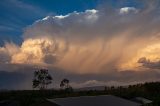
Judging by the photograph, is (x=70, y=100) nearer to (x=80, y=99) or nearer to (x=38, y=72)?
(x=80, y=99)

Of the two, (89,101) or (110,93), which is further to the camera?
(110,93)

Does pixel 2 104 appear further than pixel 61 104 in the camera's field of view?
Yes

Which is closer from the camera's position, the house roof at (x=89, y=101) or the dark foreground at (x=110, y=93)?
the house roof at (x=89, y=101)

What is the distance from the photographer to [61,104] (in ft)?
76.9

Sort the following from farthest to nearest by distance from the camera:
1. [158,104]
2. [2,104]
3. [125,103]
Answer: [2,104] → [125,103] → [158,104]

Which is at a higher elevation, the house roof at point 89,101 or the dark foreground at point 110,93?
the dark foreground at point 110,93

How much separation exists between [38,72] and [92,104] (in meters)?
53.7

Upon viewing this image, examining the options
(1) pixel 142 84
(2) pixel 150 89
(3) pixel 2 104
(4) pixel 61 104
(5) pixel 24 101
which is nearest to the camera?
(4) pixel 61 104

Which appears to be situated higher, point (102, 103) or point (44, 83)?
point (44, 83)

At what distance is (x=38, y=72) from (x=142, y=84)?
23.8 m

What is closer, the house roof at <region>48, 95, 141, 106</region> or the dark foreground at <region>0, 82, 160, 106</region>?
the house roof at <region>48, 95, 141, 106</region>

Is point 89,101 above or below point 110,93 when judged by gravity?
below

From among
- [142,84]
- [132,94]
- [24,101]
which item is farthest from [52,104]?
[142,84]

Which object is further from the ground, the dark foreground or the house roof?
the dark foreground
